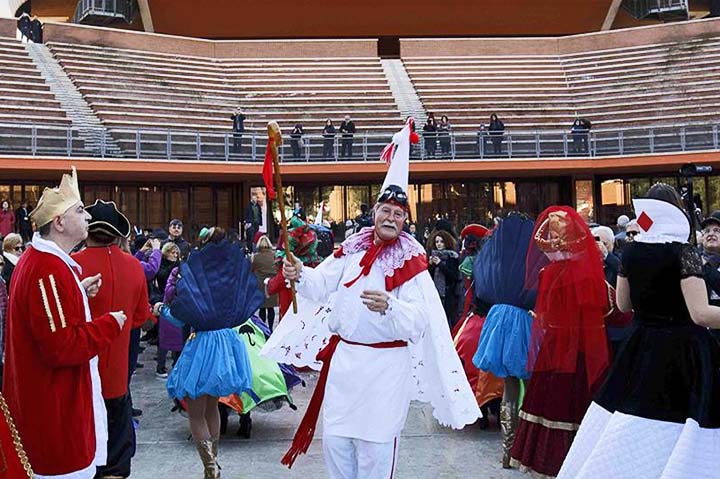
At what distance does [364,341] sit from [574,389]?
173 centimetres

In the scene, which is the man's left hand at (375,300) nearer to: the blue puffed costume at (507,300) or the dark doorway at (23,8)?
the blue puffed costume at (507,300)

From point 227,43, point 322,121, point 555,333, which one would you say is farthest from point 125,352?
point 227,43

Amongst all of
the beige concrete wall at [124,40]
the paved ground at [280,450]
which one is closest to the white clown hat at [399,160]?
the paved ground at [280,450]

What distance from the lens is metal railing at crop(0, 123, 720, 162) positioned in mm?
23469

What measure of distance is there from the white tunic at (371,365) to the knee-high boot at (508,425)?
2037 mm

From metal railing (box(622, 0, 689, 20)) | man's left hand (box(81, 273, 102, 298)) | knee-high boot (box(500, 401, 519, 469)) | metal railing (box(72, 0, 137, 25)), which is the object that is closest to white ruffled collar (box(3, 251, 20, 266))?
man's left hand (box(81, 273, 102, 298))

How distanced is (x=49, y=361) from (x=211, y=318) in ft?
7.14

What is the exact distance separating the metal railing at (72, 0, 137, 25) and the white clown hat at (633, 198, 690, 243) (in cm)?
3774

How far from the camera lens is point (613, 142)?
969 inches

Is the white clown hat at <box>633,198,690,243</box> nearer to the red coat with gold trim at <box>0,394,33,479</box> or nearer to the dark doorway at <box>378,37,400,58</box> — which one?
the red coat with gold trim at <box>0,394,33,479</box>

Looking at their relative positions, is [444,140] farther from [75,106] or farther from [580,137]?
[75,106]

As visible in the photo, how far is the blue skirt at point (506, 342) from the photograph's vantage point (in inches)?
235

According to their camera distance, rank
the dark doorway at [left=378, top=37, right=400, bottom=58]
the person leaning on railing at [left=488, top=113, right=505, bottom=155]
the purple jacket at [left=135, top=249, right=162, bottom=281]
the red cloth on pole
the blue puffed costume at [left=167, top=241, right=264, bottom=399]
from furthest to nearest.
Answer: the dark doorway at [left=378, top=37, right=400, bottom=58], the person leaning on railing at [left=488, top=113, right=505, bottom=155], the purple jacket at [left=135, top=249, right=162, bottom=281], the blue puffed costume at [left=167, top=241, right=264, bottom=399], the red cloth on pole

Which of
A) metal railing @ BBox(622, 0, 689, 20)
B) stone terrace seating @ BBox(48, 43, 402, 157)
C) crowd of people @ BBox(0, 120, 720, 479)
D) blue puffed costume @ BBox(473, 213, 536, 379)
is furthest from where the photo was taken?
metal railing @ BBox(622, 0, 689, 20)
